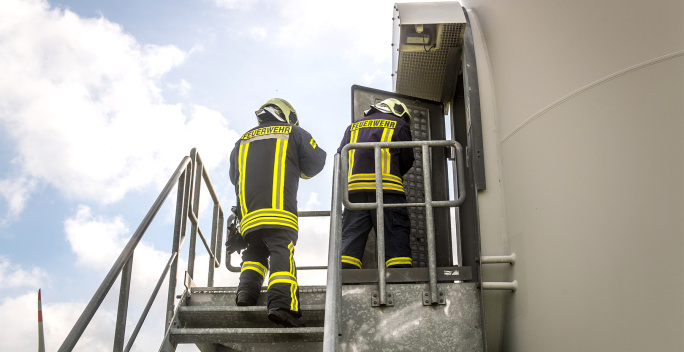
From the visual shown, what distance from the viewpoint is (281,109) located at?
5.26 meters

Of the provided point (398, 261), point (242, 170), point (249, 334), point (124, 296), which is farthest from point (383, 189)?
point (124, 296)

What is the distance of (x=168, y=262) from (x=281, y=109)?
4.66 feet

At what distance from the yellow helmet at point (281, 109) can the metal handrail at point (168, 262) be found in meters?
0.71

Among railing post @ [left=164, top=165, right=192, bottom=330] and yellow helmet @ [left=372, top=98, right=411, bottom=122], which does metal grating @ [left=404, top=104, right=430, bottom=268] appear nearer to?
yellow helmet @ [left=372, top=98, right=411, bottom=122]

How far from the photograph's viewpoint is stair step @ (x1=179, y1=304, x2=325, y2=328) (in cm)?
449

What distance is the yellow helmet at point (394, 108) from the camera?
5.60 m

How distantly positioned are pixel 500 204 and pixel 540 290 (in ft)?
2.59

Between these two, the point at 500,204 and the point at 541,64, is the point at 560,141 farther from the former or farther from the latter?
the point at 500,204

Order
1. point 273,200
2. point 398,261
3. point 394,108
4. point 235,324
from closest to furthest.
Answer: point 235,324
point 273,200
point 398,261
point 394,108

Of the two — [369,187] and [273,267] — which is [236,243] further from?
[369,187]

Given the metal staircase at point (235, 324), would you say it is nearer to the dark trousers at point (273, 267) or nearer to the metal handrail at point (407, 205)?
the dark trousers at point (273, 267)

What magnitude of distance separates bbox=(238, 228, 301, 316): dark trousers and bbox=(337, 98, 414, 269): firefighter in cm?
60

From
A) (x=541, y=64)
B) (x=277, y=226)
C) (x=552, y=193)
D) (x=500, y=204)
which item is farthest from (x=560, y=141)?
(x=277, y=226)

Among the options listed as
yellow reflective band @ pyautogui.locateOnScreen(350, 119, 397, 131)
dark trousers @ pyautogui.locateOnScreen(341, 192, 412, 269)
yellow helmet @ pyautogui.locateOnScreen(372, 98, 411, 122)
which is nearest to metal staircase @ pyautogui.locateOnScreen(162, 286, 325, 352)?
dark trousers @ pyautogui.locateOnScreen(341, 192, 412, 269)
